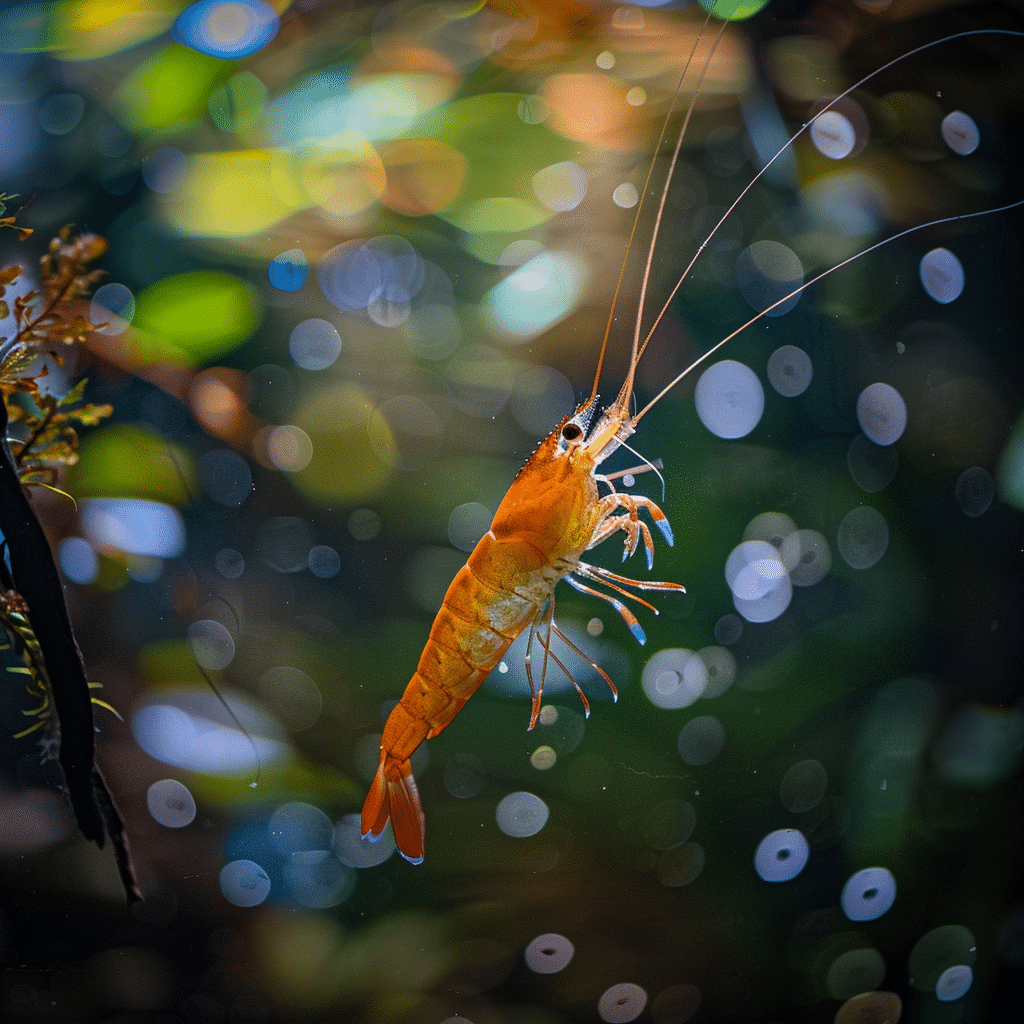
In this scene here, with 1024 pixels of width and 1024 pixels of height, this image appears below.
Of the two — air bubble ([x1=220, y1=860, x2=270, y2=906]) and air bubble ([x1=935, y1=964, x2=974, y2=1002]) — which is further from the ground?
→ air bubble ([x1=220, y1=860, x2=270, y2=906])

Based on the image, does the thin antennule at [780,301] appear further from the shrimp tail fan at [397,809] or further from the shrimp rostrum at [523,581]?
the shrimp tail fan at [397,809]

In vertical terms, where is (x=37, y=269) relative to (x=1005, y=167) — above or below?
above

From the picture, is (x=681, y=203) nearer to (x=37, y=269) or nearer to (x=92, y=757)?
(x=37, y=269)

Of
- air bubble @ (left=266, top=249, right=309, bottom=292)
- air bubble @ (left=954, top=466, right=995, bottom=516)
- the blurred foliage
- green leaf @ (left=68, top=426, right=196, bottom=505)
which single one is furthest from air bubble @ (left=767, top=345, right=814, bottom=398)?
green leaf @ (left=68, top=426, right=196, bottom=505)

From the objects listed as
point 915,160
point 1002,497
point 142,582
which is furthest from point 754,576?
point 142,582

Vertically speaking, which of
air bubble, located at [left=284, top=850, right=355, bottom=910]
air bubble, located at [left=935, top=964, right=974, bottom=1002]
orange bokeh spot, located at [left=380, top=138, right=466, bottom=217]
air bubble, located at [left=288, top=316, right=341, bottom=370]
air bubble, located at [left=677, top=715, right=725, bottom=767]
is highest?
orange bokeh spot, located at [left=380, top=138, right=466, bottom=217]

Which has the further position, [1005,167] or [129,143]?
[1005,167]

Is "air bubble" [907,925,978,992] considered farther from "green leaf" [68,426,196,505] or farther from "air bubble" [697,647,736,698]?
"green leaf" [68,426,196,505]
